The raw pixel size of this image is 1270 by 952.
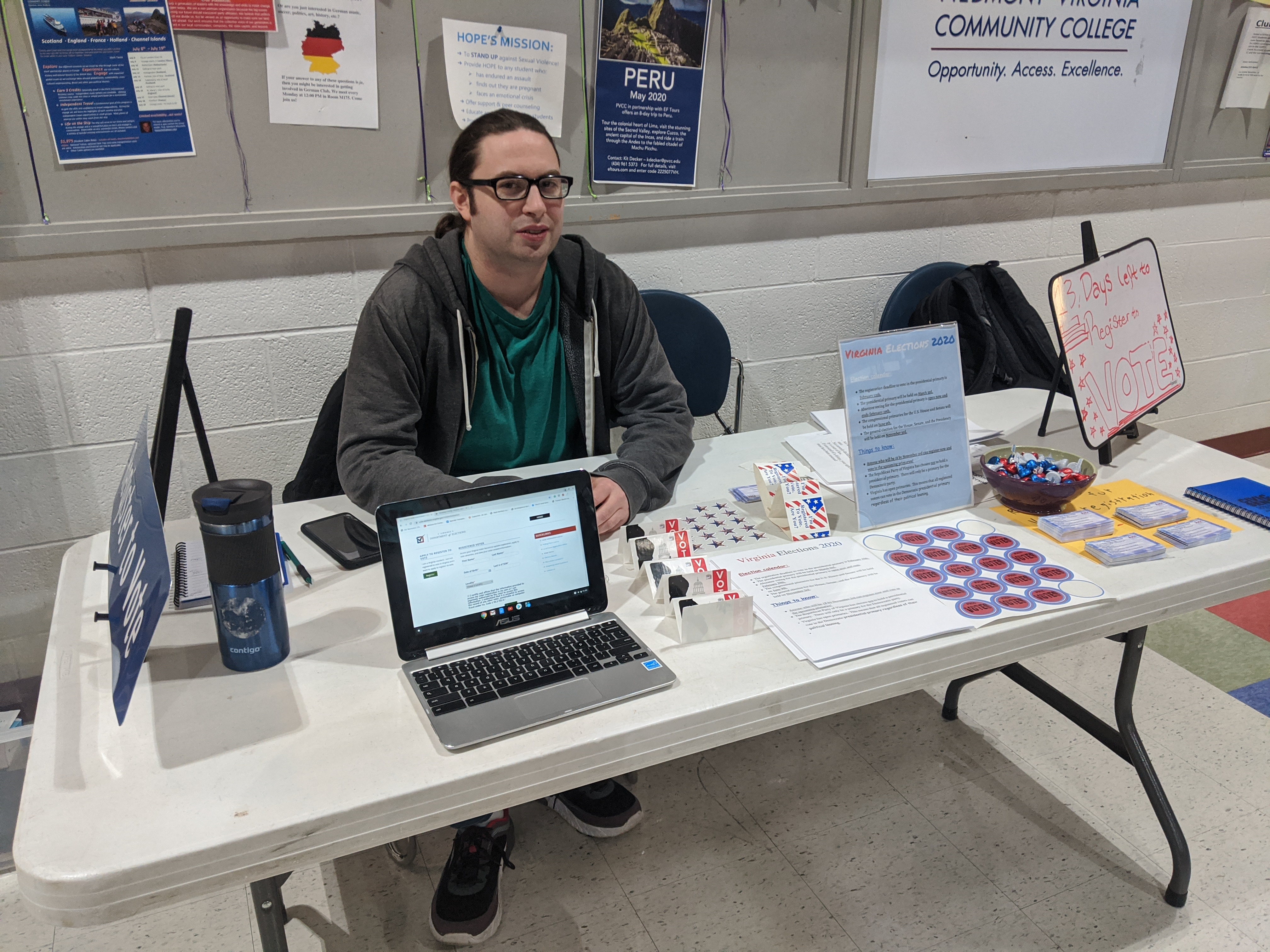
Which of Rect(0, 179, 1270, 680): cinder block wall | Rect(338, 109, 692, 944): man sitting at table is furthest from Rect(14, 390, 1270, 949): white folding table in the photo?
Rect(0, 179, 1270, 680): cinder block wall

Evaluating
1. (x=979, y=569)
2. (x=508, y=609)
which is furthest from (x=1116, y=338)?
(x=508, y=609)

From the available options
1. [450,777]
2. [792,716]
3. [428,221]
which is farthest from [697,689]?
[428,221]

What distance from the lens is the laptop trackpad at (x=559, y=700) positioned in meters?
0.96

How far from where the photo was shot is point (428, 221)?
216 cm

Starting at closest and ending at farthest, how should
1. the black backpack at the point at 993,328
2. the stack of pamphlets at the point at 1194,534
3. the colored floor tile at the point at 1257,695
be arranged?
the stack of pamphlets at the point at 1194,534 < the colored floor tile at the point at 1257,695 < the black backpack at the point at 993,328

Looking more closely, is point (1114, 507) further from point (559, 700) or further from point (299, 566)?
point (299, 566)

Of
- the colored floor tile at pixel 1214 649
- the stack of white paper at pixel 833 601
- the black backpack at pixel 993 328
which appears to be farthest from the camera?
the black backpack at pixel 993 328

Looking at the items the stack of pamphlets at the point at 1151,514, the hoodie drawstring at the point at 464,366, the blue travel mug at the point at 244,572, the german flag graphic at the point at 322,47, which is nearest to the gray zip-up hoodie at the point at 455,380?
the hoodie drawstring at the point at 464,366

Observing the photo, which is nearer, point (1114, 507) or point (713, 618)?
point (713, 618)

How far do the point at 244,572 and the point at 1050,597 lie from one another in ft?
3.32

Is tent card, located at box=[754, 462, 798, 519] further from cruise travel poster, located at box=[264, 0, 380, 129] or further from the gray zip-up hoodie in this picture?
cruise travel poster, located at box=[264, 0, 380, 129]

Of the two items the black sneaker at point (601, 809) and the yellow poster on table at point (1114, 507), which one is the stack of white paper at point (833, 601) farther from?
the black sneaker at point (601, 809)

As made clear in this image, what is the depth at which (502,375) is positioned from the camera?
1.72m

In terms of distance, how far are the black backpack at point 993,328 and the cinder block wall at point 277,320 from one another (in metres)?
0.21
